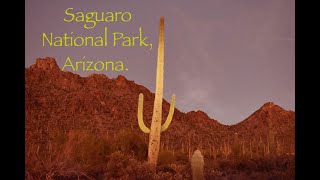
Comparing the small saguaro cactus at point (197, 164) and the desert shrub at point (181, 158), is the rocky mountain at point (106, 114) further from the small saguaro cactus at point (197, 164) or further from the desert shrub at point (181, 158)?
the small saguaro cactus at point (197, 164)

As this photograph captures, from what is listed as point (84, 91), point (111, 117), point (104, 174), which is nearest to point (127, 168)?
point (104, 174)

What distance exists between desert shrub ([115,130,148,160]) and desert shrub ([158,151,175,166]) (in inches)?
18.7

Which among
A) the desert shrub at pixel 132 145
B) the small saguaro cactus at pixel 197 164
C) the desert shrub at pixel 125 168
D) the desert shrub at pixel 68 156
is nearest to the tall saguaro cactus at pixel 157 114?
the desert shrub at pixel 125 168

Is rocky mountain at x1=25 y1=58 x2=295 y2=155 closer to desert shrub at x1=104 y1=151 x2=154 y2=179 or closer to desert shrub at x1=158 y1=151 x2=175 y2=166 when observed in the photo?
desert shrub at x1=158 y1=151 x2=175 y2=166

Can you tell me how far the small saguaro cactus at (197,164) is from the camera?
9648 mm

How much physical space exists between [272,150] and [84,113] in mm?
7318

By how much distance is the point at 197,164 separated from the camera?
9.70 m

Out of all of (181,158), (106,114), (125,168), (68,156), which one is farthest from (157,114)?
(106,114)

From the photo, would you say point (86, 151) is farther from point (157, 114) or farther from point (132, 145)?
point (157, 114)

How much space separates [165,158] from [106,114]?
5.83 meters

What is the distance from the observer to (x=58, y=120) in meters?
18.0

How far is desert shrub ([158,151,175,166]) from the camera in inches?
514

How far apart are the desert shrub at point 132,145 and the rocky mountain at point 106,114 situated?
172 cm
